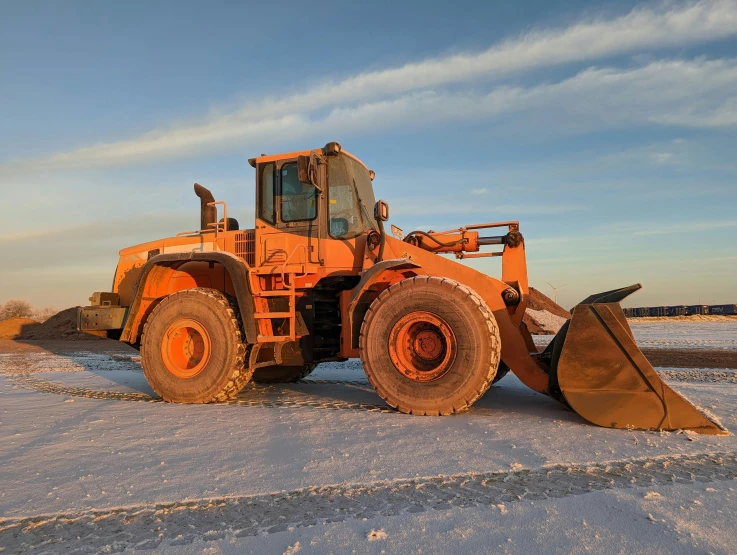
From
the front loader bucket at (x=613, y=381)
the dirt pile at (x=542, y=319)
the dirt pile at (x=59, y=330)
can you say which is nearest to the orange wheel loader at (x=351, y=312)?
the front loader bucket at (x=613, y=381)

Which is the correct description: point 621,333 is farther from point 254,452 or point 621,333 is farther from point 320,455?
point 254,452

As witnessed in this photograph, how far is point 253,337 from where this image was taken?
574 centimetres

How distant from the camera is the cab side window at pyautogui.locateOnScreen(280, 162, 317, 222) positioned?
6203 millimetres

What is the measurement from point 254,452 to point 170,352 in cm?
289

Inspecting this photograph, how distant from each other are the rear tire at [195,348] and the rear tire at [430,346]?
1.68 metres

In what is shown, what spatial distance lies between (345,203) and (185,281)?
2493 millimetres

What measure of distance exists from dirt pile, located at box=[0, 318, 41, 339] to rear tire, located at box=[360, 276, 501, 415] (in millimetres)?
27280

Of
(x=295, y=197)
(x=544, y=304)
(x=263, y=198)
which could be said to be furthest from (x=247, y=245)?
(x=544, y=304)

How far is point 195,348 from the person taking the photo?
245 inches

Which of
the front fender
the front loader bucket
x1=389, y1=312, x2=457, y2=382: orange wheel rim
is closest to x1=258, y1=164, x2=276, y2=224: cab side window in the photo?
the front fender

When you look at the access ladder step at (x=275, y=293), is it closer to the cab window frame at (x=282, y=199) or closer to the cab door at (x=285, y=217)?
the cab door at (x=285, y=217)

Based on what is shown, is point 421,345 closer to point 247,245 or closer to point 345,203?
point 345,203

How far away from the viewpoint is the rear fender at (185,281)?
5.78 meters

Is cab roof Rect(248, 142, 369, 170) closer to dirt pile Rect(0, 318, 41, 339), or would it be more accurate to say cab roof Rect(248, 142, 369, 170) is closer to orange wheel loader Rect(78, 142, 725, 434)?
orange wheel loader Rect(78, 142, 725, 434)
